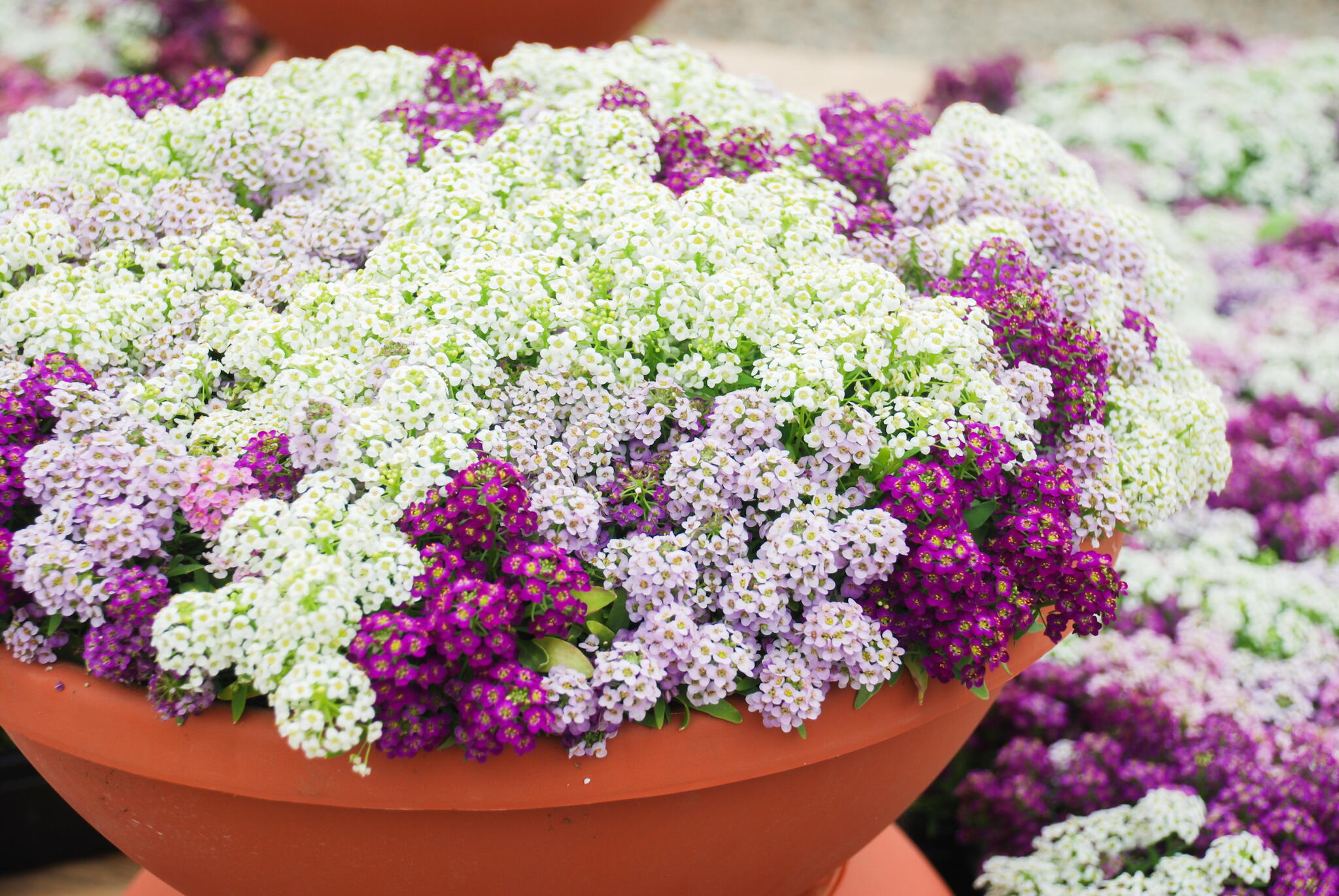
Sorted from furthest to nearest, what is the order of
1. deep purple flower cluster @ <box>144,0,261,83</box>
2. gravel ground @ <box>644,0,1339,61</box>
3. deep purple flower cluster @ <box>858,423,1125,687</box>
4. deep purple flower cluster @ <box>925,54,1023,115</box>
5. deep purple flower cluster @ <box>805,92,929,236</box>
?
gravel ground @ <box>644,0,1339,61</box>
deep purple flower cluster @ <box>925,54,1023,115</box>
deep purple flower cluster @ <box>144,0,261,83</box>
deep purple flower cluster @ <box>805,92,929,236</box>
deep purple flower cluster @ <box>858,423,1125,687</box>

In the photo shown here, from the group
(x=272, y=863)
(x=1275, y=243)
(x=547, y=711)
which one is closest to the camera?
(x=547, y=711)

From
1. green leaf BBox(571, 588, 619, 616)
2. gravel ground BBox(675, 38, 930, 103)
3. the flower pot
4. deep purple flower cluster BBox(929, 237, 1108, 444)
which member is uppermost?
gravel ground BBox(675, 38, 930, 103)

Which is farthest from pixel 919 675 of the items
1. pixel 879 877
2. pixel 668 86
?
pixel 668 86

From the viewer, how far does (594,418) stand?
1.81m

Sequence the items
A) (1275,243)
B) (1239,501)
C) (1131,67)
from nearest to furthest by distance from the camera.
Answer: (1239,501) < (1275,243) < (1131,67)

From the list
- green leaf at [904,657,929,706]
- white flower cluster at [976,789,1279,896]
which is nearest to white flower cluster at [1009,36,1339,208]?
white flower cluster at [976,789,1279,896]

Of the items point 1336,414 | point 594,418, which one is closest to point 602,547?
point 594,418

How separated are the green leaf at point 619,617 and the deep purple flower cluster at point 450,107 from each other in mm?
1172

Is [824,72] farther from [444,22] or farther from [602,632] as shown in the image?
[602,632]

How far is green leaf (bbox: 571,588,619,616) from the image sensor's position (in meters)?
1.63

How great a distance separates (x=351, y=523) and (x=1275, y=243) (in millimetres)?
5117

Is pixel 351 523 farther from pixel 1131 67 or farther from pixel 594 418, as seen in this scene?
pixel 1131 67

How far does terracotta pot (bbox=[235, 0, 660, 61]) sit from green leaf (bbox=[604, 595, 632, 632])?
3.22 m

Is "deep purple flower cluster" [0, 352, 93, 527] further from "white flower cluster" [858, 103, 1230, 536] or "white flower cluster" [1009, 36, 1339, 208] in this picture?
"white flower cluster" [1009, 36, 1339, 208]
